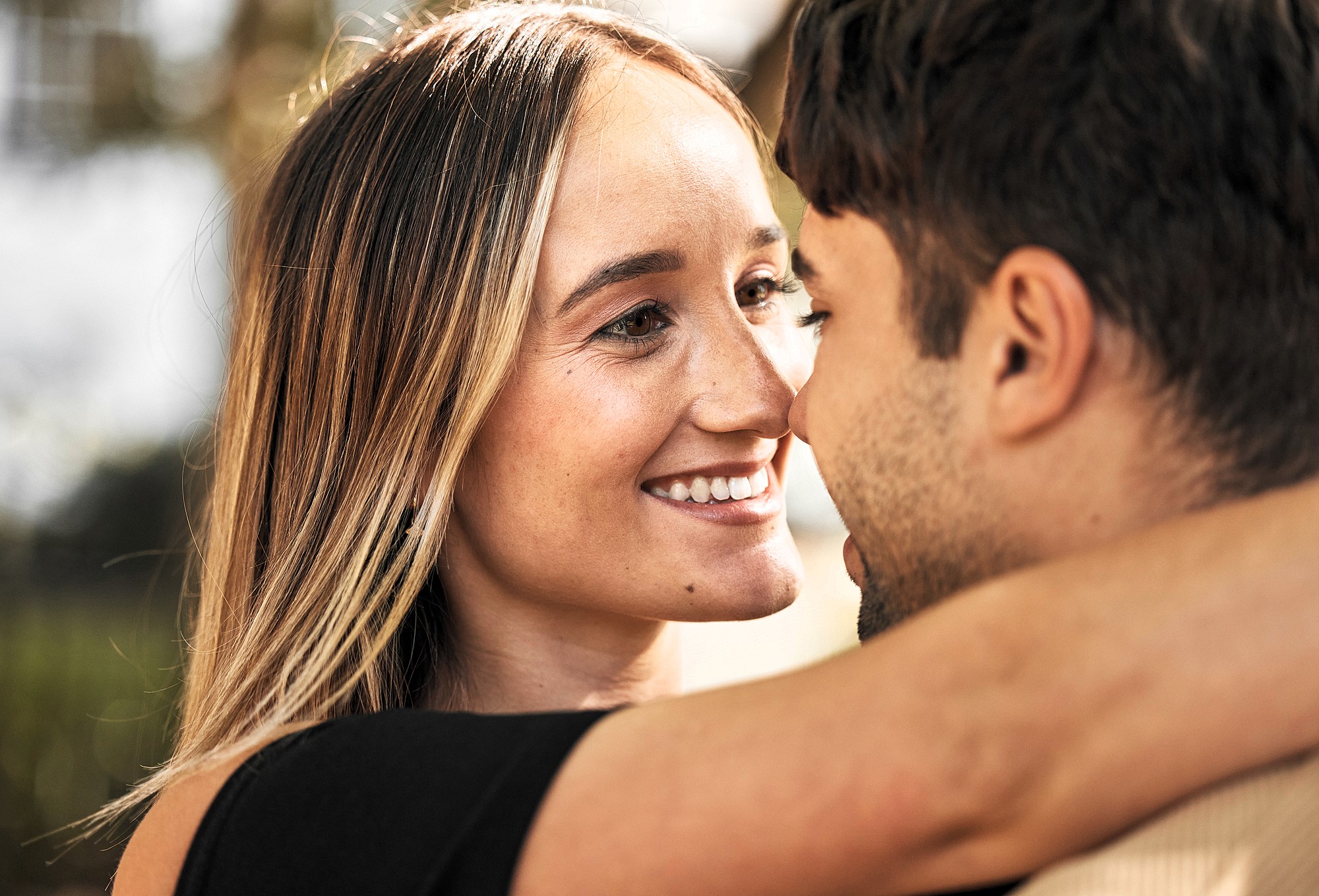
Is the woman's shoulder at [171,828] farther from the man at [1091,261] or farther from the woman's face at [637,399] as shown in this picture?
the man at [1091,261]

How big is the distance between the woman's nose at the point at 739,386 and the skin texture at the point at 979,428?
0.50 metres

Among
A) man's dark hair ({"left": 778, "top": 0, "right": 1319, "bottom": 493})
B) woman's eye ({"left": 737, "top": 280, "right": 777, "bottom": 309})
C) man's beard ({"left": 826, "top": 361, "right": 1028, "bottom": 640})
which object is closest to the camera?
man's dark hair ({"left": 778, "top": 0, "right": 1319, "bottom": 493})

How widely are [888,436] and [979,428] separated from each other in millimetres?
148

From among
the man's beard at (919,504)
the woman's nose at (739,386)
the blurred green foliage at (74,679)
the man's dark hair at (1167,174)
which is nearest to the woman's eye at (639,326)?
the woman's nose at (739,386)

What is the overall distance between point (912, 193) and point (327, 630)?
1312mm

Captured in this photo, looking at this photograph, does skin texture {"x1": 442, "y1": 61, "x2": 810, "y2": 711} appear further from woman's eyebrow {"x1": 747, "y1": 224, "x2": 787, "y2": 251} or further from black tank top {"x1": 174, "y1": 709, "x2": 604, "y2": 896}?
black tank top {"x1": 174, "y1": 709, "x2": 604, "y2": 896}

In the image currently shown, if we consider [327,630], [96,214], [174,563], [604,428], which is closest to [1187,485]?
[604,428]

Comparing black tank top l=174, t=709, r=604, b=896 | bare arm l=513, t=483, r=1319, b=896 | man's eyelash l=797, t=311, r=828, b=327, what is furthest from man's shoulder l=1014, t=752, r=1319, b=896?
man's eyelash l=797, t=311, r=828, b=327

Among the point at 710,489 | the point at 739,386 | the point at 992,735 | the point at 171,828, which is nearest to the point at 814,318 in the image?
the point at 739,386

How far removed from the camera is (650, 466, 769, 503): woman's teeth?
7.80ft

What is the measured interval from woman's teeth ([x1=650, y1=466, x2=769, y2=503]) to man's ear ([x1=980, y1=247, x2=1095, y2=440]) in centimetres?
93

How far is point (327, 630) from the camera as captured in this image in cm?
227

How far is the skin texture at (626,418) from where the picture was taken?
228 cm

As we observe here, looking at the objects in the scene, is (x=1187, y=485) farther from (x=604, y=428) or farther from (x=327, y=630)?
(x=327, y=630)
